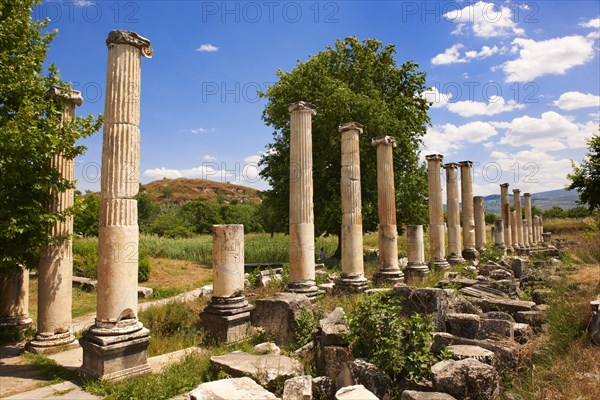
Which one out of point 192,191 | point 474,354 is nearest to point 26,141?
point 474,354

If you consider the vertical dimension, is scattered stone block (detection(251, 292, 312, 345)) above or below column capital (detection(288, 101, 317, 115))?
below

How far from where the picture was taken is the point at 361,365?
5684 millimetres

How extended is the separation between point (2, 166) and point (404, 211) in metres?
19.1

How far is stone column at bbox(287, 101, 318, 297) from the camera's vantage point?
10.9m

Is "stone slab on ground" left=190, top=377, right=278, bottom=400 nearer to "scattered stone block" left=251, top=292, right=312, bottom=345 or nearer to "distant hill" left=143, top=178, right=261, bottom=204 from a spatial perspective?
"scattered stone block" left=251, top=292, right=312, bottom=345

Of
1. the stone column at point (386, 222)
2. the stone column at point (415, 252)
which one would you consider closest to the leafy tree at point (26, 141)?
the stone column at point (386, 222)

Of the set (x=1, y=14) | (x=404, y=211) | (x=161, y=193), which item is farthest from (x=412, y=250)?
(x=161, y=193)

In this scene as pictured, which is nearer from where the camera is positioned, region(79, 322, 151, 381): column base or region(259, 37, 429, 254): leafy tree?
region(79, 322, 151, 381): column base

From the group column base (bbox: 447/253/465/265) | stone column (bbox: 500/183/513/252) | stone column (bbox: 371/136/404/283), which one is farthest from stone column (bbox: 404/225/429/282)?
stone column (bbox: 500/183/513/252)

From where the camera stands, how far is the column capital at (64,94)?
9.35 metres

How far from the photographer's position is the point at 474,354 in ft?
19.1

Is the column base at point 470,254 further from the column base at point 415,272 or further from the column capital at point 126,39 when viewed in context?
the column capital at point 126,39

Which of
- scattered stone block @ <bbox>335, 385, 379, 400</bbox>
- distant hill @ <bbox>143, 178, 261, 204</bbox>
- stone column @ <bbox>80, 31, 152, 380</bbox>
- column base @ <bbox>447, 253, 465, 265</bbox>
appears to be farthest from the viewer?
distant hill @ <bbox>143, 178, 261, 204</bbox>

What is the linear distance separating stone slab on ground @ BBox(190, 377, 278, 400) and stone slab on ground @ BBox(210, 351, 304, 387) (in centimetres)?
51
